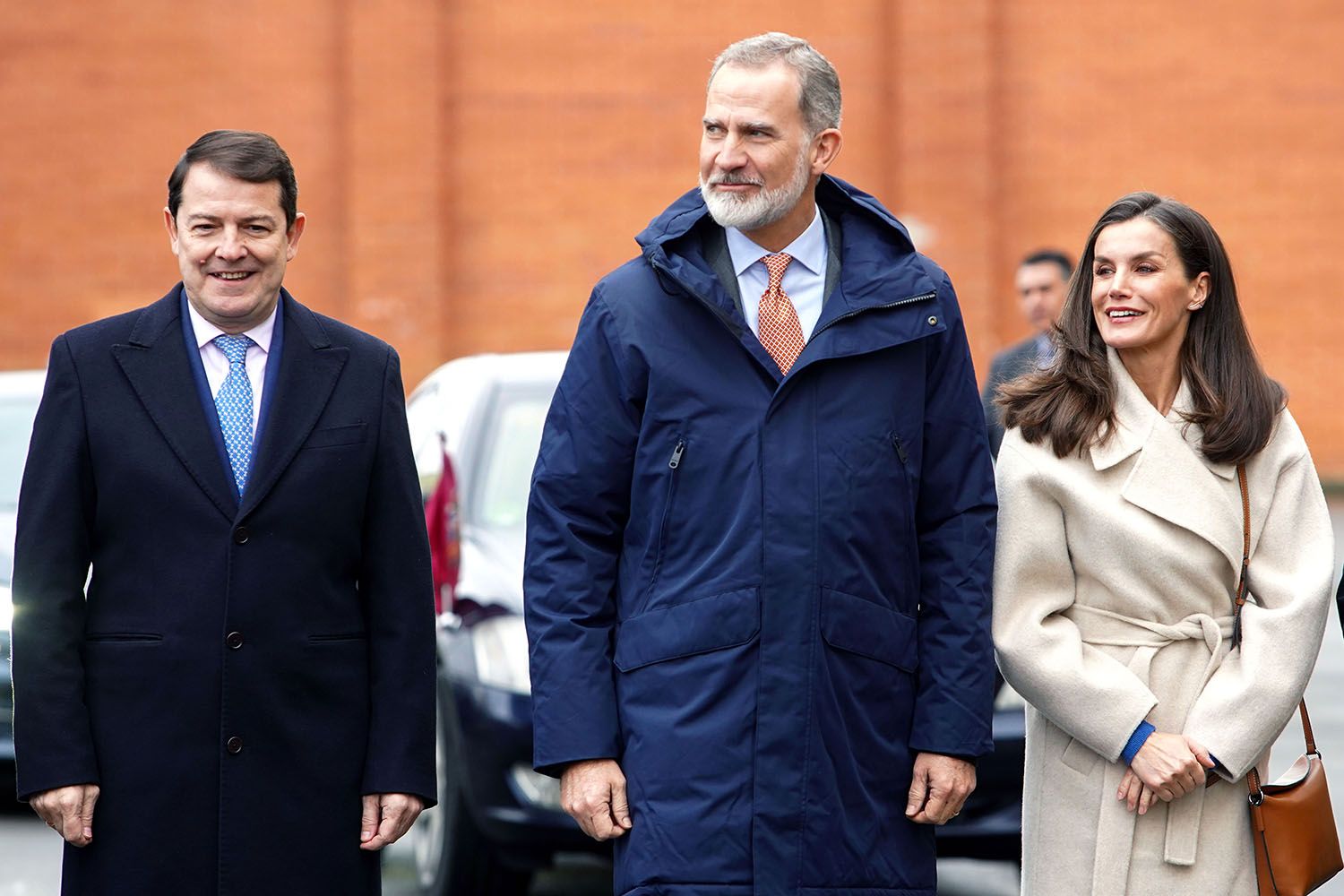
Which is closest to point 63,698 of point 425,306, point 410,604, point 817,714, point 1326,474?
point 410,604

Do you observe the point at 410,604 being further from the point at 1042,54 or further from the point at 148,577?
the point at 1042,54

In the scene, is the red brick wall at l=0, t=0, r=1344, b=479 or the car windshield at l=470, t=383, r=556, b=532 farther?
the red brick wall at l=0, t=0, r=1344, b=479

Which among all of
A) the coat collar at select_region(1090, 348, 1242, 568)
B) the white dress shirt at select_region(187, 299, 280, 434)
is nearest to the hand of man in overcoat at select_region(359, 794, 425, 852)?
the white dress shirt at select_region(187, 299, 280, 434)

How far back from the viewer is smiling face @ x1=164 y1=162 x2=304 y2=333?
3.45 metres

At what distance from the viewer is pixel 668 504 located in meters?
3.41

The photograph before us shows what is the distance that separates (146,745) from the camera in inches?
133

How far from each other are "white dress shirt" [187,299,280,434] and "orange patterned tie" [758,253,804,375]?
0.95 meters

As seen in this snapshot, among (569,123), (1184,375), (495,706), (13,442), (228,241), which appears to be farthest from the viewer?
(569,123)

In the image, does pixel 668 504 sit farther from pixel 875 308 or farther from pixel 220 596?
pixel 220 596

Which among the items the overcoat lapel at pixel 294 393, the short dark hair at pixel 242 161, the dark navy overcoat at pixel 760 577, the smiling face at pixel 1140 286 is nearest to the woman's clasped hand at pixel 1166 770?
the dark navy overcoat at pixel 760 577

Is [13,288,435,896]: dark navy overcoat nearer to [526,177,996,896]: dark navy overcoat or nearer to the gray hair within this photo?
[526,177,996,896]: dark navy overcoat

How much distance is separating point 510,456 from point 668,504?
3.23m

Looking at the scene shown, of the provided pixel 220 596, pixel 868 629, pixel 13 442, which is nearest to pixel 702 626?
pixel 868 629

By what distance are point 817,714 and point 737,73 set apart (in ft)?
3.99
